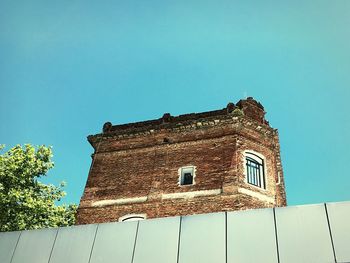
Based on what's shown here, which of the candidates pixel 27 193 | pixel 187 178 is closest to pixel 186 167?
pixel 187 178

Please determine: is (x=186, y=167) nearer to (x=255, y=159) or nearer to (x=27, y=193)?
(x=255, y=159)

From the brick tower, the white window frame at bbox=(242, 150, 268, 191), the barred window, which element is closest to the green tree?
the brick tower

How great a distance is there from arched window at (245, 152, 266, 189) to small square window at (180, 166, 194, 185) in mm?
2494

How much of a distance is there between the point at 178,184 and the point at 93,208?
13.6ft

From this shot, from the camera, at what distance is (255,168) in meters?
17.1

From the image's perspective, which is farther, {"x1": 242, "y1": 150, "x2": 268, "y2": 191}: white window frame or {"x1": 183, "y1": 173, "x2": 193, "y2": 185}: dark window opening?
{"x1": 183, "y1": 173, "x2": 193, "y2": 185}: dark window opening

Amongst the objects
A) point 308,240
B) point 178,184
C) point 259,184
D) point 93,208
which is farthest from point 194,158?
point 308,240

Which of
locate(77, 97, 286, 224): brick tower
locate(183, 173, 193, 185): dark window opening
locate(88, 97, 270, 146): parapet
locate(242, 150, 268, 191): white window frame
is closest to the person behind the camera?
locate(77, 97, 286, 224): brick tower

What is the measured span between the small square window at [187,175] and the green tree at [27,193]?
7449 millimetres

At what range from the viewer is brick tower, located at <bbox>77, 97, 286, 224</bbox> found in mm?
15867

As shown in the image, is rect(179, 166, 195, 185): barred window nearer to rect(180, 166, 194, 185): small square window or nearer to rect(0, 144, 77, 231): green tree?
rect(180, 166, 194, 185): small square window

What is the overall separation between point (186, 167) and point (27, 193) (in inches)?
331

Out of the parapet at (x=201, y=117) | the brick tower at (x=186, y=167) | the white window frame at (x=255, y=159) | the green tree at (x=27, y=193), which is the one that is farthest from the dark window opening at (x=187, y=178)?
the green tree at (x=27, y=193)

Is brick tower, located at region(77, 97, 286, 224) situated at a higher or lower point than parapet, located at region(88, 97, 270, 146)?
lower
